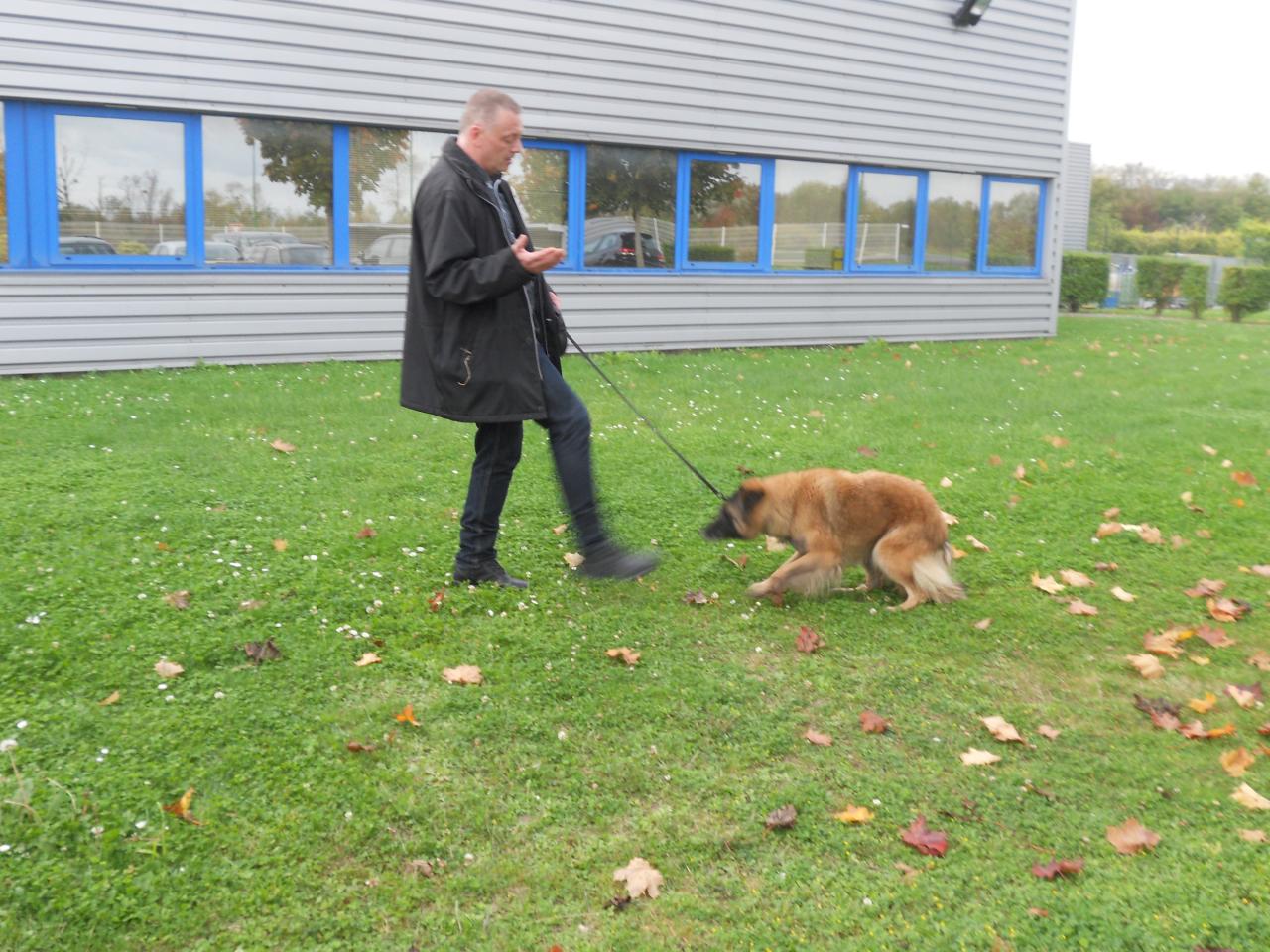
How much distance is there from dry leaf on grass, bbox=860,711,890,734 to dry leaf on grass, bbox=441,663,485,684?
1.46 meters

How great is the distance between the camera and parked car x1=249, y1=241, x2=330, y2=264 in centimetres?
1185

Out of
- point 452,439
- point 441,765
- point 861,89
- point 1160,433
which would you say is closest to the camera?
point 441,765

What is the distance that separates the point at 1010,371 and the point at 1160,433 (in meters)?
4.15

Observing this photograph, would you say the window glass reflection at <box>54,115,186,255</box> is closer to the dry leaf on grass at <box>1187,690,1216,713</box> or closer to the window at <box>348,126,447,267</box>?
the window at <box>348,126,447,267</box>

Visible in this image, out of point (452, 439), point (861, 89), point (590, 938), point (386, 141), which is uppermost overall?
point (861, 89)

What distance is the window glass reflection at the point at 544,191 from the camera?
525 inches

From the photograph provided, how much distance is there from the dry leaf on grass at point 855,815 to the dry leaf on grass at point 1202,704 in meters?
1.64

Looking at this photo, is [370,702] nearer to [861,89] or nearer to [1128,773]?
[1128,773]

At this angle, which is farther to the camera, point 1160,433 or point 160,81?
point 160,81

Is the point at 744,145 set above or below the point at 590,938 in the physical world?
above

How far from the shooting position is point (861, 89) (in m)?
15.7

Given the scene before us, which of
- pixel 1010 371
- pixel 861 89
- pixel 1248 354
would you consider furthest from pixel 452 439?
pixel 1248 354

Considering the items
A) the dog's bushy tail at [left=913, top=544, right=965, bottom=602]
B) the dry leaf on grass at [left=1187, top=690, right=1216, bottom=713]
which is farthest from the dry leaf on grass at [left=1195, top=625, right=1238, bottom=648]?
the dog's bushy tail at [left=913, top=544, right=965, bottom=602]

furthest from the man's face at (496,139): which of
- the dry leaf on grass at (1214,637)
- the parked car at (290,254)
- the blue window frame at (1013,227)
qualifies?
the blue window frame at (1013,227)
